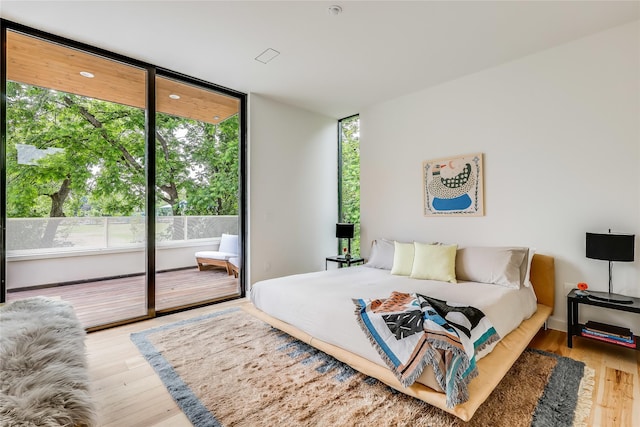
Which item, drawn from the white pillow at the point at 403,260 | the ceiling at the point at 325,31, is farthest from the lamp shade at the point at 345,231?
the ceiling at the point at 325,31

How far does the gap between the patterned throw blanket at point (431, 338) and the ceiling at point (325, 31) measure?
231cm

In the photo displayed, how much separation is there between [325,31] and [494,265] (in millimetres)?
2725

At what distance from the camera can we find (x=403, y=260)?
344 cm

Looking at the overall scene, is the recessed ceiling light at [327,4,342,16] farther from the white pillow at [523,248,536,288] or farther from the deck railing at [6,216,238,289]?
the white pillow at [523,248,536,288]

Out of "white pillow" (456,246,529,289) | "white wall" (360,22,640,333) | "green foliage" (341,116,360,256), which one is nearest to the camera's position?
"white wall" (360,22,640,333)

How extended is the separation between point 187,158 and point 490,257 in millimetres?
3609

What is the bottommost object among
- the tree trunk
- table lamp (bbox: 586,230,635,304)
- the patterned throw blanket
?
the patterned throw blanket

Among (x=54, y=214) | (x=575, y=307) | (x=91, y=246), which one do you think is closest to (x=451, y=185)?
(x=575, y=307)

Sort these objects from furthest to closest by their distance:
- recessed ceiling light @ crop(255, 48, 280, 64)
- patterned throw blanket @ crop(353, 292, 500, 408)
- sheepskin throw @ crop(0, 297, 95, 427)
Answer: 1. recessed ceiling light @ crop(255, 48, 280, 64)
2. patterned throw blanket @ crop(353, 292, 500, 408)
3. sheepskin throw @ crop(0, 297, 95, 427)

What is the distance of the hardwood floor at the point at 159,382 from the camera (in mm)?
1738

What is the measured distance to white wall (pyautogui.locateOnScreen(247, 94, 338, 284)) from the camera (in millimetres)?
4238

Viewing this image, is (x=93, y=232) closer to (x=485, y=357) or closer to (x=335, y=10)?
(x=335, y=10)

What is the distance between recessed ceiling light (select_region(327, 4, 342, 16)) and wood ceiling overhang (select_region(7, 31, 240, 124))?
2157 mm

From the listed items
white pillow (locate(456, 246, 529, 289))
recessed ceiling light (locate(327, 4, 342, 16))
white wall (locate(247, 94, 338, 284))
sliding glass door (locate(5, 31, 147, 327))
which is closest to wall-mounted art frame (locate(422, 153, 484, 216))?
white pillow (locate(456, 246, 529, 289))
